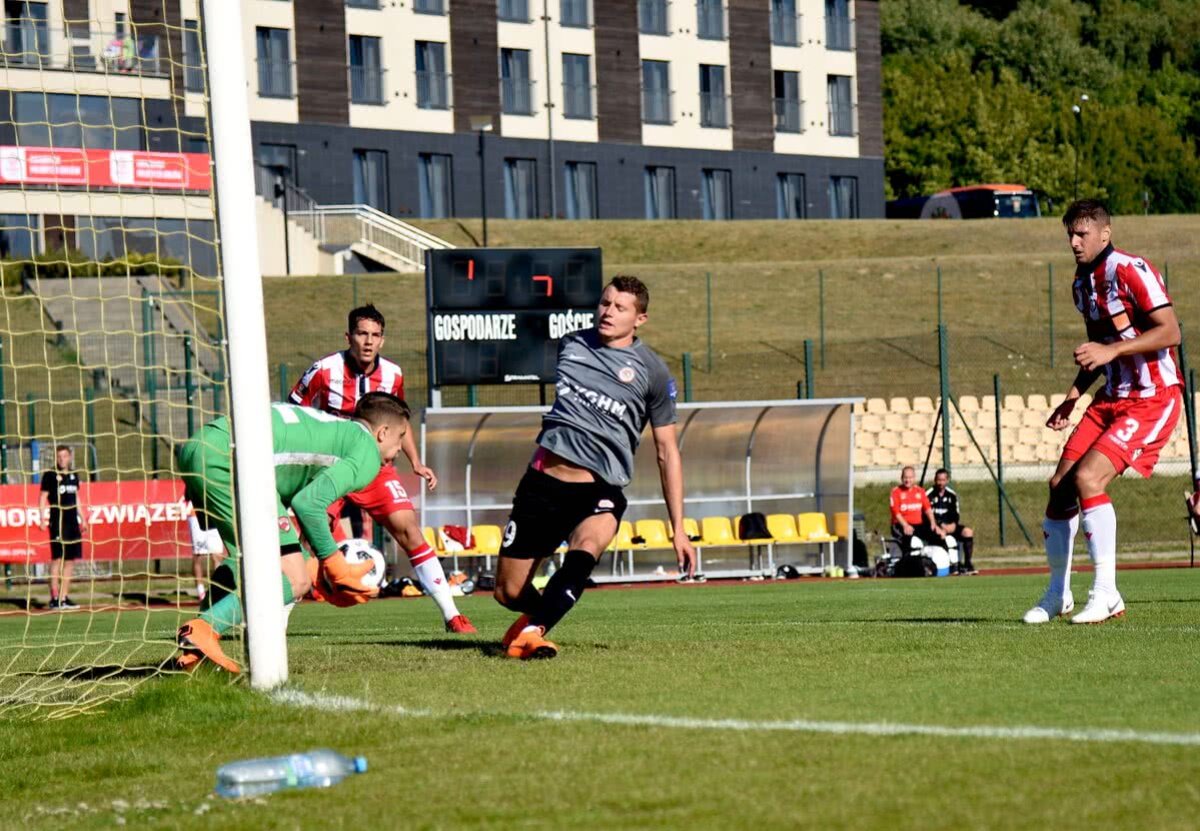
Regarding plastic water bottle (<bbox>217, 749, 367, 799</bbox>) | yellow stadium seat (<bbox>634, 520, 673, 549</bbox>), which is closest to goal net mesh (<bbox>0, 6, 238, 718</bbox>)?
plastic water bottle (<bbox>217, 749, 367, 799</bbox>)

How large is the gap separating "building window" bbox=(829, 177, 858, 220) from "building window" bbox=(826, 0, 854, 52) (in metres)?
4.76

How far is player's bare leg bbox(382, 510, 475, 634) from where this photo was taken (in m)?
9.77

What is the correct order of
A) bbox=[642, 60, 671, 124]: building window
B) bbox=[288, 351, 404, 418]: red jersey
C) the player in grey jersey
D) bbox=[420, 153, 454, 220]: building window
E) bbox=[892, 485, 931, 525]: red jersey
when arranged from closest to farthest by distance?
the player in grey jersey, bbox=[288, 351, 404, 418]: red jersey, bbox=[892, 485, 931, 525]: red jersey, bbox=[420, 153, 454, 220]: building window, bbox=[642, 60, 671, 124]: building window

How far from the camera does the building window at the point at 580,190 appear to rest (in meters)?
58.0

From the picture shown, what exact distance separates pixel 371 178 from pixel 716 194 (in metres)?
13.2

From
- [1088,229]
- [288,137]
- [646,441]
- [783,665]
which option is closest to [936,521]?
[646,441]

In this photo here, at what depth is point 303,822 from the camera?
455 cm

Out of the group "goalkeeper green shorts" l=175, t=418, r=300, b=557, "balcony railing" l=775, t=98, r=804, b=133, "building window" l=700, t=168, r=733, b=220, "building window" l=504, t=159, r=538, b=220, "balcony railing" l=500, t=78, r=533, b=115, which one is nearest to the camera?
"goalkeeper green shorts" l=175, t=418, r=300, b=557

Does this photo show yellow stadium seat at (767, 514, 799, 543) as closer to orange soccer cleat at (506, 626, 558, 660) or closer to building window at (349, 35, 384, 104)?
orange soccer cleat at (506, 626, 558, 660)

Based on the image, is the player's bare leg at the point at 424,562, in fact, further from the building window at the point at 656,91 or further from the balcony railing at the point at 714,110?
the balcony railing at the point at 714,110

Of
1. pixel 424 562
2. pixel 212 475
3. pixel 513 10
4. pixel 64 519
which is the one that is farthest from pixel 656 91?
pixel 212 475

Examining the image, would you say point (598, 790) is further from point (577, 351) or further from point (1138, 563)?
point (1138, 563)

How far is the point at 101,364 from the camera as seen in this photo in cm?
2486

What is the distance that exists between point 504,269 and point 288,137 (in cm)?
3078
